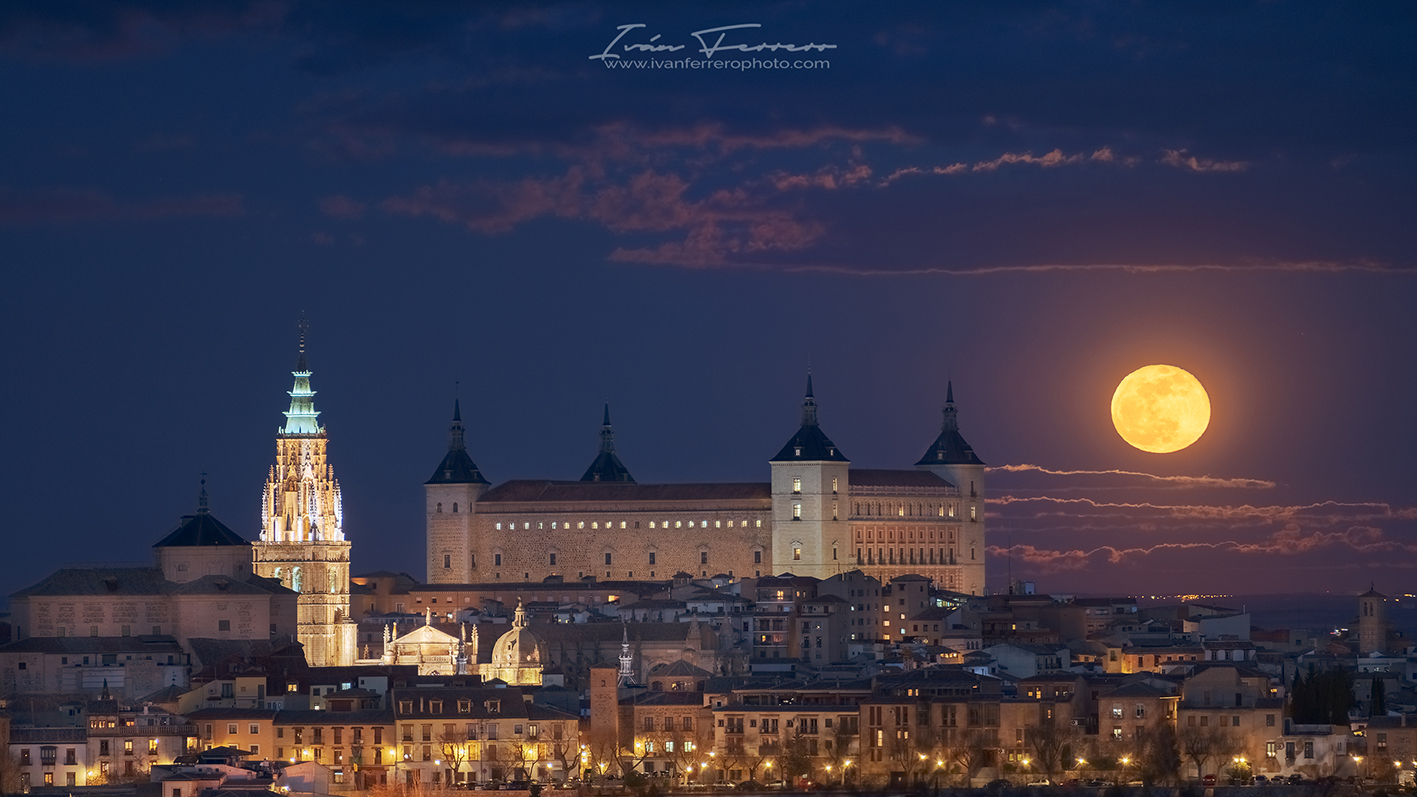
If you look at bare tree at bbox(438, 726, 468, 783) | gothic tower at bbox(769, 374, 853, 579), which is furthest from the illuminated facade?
bare tree at bbox(438, 726, 468, 783)

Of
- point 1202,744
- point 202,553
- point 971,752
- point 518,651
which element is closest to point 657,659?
point 518,651

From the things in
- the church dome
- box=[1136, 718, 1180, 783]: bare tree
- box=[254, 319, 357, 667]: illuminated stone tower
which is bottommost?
box=[1136, 718, 1180, 783]: bare tree

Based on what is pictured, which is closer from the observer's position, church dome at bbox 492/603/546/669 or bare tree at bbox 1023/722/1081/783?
bare tree at bbox 1023/722/1081/783

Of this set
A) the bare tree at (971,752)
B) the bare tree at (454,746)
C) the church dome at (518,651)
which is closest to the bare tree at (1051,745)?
the bare tree at (971,752)

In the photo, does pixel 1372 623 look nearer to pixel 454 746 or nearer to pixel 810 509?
pixel 810 509

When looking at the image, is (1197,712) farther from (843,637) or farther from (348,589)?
(348,589)

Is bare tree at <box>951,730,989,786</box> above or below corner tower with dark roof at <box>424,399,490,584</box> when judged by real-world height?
below

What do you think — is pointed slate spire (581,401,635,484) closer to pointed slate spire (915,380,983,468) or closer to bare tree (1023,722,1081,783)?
pointed slate spire (915,380,983,468)
